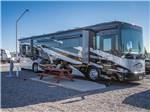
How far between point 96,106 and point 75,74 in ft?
24.5

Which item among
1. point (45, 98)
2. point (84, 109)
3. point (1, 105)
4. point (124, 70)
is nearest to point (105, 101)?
point (84, 109)

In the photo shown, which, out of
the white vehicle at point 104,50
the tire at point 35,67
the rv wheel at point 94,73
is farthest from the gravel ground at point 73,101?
the tire at point 35,67

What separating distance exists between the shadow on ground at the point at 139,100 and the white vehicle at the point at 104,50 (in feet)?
9.59

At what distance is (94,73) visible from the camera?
12.9 metres

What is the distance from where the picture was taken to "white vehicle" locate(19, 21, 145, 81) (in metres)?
11.6

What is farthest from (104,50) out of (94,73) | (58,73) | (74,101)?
(74,101)

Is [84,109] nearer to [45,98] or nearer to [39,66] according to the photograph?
[45,98]

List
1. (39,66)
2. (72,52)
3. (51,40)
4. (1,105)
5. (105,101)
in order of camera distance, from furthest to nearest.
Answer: (39,66) → (51,40) → (72,52) → (105,101) → (1,105)

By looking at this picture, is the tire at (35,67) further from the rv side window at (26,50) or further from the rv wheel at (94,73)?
the rv wheel at (94,73)

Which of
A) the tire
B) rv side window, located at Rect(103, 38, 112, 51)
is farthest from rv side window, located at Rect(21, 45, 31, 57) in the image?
rv side window, located at Rect(103, 38, 112, 51)

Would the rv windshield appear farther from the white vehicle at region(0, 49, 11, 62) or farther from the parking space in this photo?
the white vehicle at region(0, 49, 11, 62)

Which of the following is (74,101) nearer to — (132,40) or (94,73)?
(94,73)

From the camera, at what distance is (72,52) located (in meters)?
14.4

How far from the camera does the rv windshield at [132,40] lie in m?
11.6
